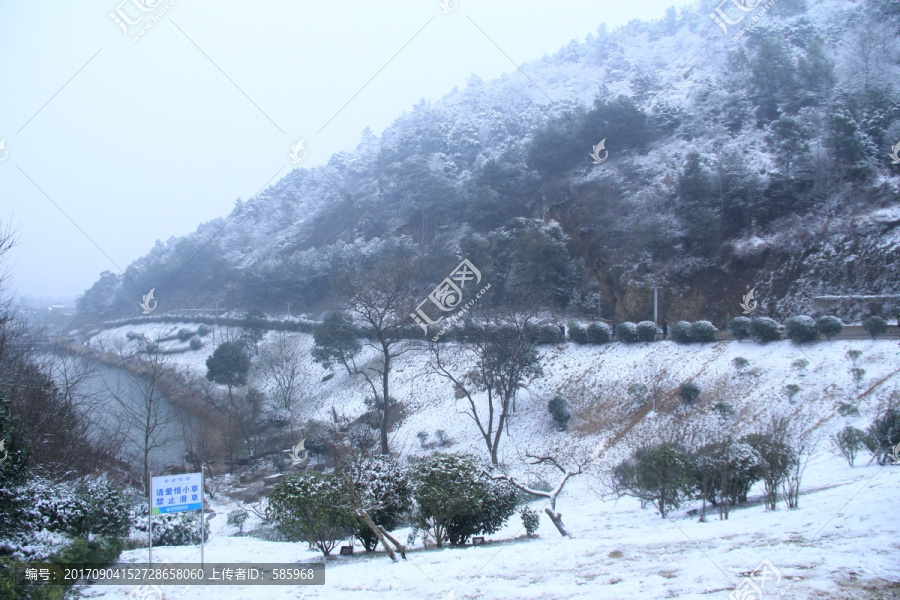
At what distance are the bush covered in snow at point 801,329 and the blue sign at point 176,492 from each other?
20.6 m

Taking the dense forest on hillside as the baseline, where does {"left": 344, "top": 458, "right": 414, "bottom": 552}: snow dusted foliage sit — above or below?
below

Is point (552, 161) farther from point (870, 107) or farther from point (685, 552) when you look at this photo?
point (685, 552)

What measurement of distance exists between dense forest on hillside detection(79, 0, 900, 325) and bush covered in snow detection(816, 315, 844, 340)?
15.1 ft

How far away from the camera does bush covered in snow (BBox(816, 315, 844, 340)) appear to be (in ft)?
63.0

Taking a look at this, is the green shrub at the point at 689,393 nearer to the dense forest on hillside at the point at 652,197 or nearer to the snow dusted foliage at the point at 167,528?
the dense forest on hillside at the point at 652,197

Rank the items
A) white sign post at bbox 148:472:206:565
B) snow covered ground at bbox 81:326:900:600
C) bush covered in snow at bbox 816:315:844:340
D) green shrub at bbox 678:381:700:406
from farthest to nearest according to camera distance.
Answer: bush covered in snow at bbox 816:315:844:340, green shrub at bbox 678:381:700:406, white sign post at bbox 148:472:206:565, snow covered ground at bbox 81:326:900:600

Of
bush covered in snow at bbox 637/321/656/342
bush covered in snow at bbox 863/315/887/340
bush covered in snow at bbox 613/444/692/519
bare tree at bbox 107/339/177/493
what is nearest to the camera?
bush covered in snow at bbox 613/444/692/519

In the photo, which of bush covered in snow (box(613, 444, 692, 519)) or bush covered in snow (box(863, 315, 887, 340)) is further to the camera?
bush covered in snow (box(863, 315, 887, 340))

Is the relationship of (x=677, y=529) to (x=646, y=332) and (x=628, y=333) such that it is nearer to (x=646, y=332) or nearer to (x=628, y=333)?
(x=646, y=332)

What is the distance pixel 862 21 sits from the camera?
39906 millimetres

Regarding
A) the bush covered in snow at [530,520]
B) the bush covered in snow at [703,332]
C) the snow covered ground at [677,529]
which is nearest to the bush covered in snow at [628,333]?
the snow covered ground at [677,529]

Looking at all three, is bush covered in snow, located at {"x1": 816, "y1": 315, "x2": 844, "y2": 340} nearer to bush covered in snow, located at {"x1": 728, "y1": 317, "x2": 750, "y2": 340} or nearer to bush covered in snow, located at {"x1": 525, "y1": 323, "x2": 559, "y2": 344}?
bush covered in snow, located at {"x1": 728, "y1": 317, "x2": 750, "y2": 340}

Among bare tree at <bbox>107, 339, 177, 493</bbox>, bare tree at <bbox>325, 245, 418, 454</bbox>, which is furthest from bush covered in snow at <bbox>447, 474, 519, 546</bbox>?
bare tree at <bbox>325, 245, 418, 454</bbox>

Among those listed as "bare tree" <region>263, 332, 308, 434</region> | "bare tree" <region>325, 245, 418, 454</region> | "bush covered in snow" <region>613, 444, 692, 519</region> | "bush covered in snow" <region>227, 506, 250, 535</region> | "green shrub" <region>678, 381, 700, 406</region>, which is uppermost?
"bare tree" <region>325, 245, 418, 454</region>
